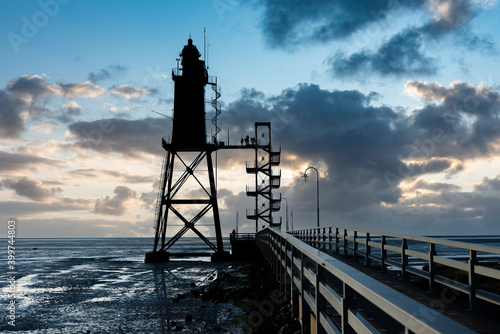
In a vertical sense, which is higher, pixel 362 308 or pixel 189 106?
pixel 189 106

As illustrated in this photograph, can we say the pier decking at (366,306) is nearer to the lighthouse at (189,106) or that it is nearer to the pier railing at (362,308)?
the pier railing at (362,308)

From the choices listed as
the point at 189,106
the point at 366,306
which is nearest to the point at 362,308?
the point at 366,306

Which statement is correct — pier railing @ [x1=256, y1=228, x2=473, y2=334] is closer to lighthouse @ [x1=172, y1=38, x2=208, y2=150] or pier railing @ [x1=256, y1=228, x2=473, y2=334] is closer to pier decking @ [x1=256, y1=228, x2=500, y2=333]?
pier decking @ [x1=256, y1=228, x2=500, y2=333]

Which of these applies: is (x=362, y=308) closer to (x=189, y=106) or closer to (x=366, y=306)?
(x=366, y=306)

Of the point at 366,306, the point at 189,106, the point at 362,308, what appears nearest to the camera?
the point at 362,308

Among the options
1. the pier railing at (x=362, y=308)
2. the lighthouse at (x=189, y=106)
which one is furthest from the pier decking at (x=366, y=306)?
the lighthouse at (x=189, y=106)

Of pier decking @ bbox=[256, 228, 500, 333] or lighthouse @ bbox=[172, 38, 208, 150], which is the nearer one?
pier decking @ bbox=[256, 228, 500, 333]

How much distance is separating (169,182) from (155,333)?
28951mm

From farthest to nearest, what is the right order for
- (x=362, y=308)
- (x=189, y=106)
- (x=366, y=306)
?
1. (x=189, y=106)
2. (x=366, y=306)
3. (x=362, y=308)

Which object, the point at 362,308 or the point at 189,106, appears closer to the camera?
the point at 362,308

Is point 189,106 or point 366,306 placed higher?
point 189,106

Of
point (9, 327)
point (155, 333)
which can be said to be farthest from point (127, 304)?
point (155, 333)

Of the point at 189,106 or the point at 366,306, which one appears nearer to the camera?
the point at 366,306

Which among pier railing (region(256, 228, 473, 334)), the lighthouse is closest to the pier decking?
pier railing (region(256, 228, 473, 334))
